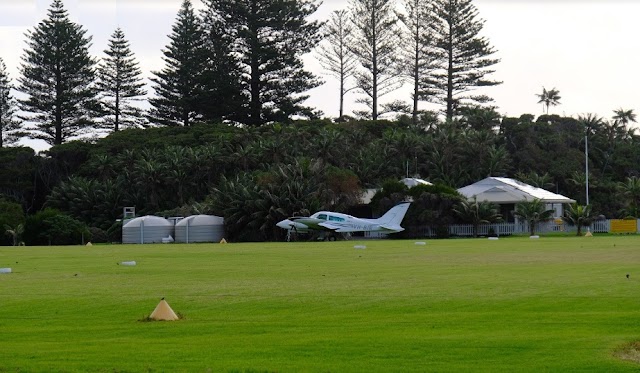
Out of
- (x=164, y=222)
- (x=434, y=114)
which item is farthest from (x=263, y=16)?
(x=164, y=222)

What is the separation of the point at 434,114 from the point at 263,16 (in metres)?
20.1

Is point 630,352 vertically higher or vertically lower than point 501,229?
lower

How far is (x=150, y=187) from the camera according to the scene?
84.9 m

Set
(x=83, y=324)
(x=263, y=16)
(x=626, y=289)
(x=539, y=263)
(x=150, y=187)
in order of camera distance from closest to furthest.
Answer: (x=83, y=324) → (x=626, y=289) → (x=539, y=263) → (x=150, y=187) → (x=263, y=16)

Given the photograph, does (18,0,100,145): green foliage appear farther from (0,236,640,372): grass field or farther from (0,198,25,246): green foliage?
(0,236,640,372): grass field

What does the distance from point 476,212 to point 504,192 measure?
926 cm

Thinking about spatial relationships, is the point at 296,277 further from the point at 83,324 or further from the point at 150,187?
the point at 150,187

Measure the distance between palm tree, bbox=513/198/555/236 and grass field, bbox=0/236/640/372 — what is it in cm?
3997

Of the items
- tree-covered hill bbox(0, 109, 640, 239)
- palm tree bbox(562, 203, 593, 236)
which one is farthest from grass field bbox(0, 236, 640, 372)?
tree-covered hill bbox(0, 109, 640, 239)

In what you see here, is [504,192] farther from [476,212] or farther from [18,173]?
[18,173]

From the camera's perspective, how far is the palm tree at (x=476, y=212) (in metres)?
66.4

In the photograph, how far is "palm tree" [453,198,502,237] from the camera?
66.4m

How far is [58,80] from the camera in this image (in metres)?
107

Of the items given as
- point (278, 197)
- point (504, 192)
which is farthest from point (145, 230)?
point (504, 192)
